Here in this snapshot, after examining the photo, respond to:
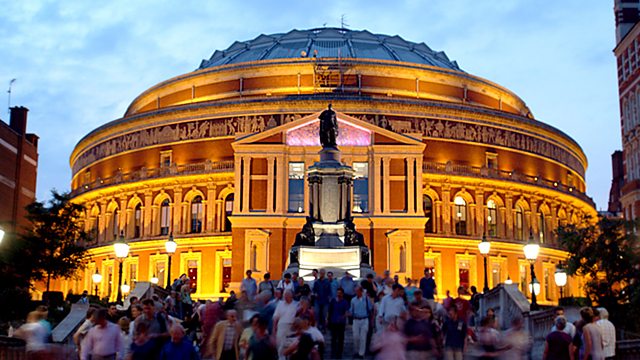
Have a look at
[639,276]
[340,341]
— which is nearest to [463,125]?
[639,276]

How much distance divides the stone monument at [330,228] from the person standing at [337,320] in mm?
14777

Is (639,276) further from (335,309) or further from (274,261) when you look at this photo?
(335,309)

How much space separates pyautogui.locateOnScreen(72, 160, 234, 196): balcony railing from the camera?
7294 cm

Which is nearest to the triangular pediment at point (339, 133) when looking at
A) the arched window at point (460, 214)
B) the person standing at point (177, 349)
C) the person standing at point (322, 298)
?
the arched window at point (460, 214)

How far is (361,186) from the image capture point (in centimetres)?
6588

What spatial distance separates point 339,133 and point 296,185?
4.80 metres

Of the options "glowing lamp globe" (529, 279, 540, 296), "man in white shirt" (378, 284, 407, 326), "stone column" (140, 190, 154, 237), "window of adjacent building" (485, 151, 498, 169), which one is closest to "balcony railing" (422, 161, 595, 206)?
"window of adjacent building" (485, 151, 498, 169)

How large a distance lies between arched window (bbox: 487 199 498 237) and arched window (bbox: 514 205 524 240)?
7.19 ft

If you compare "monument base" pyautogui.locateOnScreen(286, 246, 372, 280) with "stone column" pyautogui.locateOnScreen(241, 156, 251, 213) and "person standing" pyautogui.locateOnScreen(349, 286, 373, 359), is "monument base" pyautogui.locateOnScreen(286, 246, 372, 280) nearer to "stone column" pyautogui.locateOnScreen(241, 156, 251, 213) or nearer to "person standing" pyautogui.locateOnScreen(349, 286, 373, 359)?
"person standing" pyautogui.locateOnScreen(349, 286, 373, 359)

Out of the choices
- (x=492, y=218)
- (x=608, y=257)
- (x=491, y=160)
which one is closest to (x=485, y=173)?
(x=491, y=160)

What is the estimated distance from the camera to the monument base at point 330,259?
4016 centimetres

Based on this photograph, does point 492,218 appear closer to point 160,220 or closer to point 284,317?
point 160,220

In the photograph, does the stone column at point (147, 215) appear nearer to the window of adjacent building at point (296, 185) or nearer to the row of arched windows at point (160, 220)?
the row of arched windows at point (160, 220)

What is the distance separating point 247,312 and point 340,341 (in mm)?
5245
